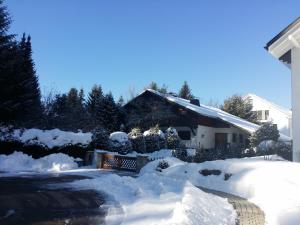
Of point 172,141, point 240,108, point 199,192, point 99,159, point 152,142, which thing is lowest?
point 199,192

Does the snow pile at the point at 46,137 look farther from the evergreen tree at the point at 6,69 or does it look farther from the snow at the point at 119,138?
the snow at the point at 119,138

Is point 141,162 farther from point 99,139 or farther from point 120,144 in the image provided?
point 120,144

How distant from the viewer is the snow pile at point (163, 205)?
7.99 meters

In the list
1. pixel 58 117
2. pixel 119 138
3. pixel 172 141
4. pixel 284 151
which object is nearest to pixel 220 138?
pixel 172 141

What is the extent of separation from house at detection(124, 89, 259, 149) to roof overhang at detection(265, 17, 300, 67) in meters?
18.4

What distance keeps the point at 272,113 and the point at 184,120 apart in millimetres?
19091

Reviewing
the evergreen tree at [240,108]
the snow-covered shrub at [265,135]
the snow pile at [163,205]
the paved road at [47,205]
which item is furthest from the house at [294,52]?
the evergreen tree at [240,108]

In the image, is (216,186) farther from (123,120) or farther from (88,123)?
(123,120)

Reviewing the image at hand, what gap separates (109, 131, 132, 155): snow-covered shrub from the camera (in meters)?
25.3

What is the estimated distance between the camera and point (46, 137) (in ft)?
73.6

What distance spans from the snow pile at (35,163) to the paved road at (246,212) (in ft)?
41.1

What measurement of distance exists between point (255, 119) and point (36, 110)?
106ft

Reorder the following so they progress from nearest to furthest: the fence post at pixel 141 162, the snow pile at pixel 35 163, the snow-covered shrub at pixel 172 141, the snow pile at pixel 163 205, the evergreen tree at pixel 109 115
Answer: the snow pile at pixel 163 205 → the fence post at pixel 141 162 → the snow pile at pixel 35 163 → the snow-covered shrub at pixel 172 141 → the evergreen tree at pixel 109 115

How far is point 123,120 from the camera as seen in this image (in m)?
37.8
